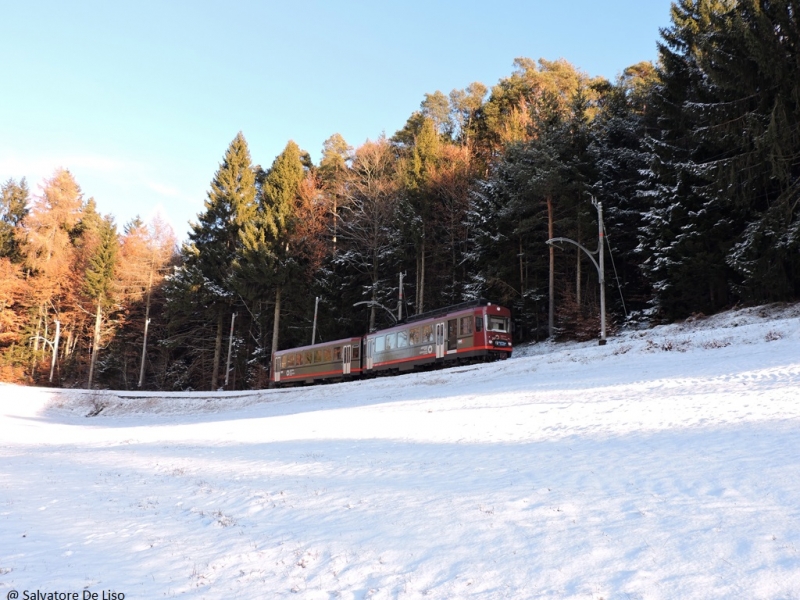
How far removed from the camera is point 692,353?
18.2 m

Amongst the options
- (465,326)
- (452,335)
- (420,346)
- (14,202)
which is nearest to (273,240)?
(420,346)

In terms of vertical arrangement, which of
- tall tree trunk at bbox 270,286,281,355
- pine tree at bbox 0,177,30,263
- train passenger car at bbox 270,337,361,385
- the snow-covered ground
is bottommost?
the snow-covered ground

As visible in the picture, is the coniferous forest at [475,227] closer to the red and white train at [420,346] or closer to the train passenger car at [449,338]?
the red and white train at [420,346]

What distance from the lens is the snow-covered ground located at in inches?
188

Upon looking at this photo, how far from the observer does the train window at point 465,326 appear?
27.1 m

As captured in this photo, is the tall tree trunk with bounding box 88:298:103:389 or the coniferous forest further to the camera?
the tall tree trunk with bounding box 88:298:103:389

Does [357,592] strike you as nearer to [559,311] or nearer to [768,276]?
[768,276]

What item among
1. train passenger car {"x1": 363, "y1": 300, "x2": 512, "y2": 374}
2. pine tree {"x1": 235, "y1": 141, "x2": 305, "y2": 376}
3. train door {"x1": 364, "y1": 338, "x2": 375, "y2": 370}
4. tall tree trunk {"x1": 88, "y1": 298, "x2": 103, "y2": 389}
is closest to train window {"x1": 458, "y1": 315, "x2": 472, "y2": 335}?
train passenger car {"x1": 363, "y1": 300, "x2": 512, "y2": 374}

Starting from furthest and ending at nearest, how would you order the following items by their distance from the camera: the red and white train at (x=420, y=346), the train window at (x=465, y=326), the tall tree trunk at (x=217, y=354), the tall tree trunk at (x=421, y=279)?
the tall tree trunk at (x=217, y=354)
the tall tree trunk at (x=421, y=279)
the train window at (x=465, y=326)
the red and white train at (x=420, y=346)

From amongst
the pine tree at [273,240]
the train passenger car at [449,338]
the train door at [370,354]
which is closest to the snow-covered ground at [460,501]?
the train passenger car at [449,338]

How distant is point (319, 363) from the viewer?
3625cm

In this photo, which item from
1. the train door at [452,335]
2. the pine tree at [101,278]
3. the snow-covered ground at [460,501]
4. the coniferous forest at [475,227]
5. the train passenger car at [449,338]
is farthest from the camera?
the pine tree at [101,278]

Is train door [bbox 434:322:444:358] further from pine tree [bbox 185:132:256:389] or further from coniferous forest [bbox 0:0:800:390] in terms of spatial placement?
pine tree [bbox 185:132:256:389]

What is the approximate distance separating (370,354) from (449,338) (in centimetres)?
655
